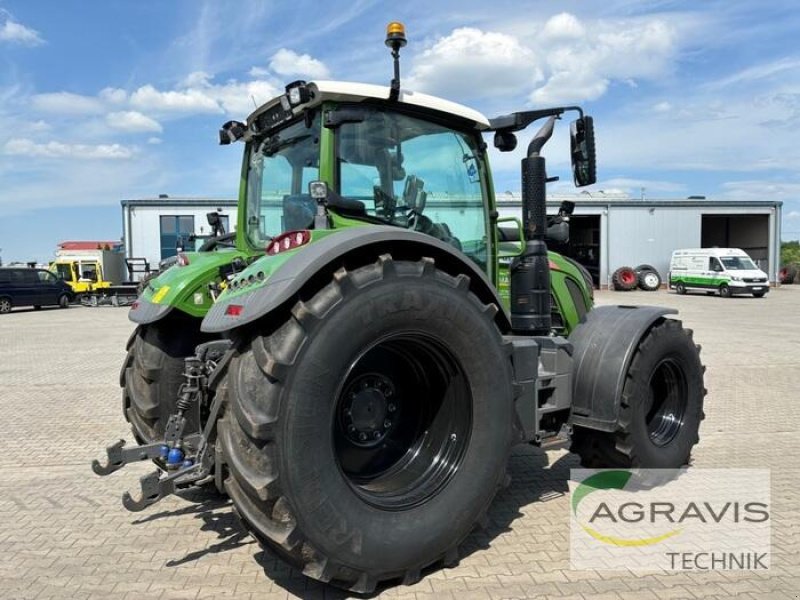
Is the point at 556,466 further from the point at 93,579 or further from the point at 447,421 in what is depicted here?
the point at 93,579

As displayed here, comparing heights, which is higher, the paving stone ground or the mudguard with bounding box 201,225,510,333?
the mudguard with bounding box 201,225,510,333

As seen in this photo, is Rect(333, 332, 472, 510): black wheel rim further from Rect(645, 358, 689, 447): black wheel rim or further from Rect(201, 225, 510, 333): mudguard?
Rect(645, 358, 689, 447): black wheel rim

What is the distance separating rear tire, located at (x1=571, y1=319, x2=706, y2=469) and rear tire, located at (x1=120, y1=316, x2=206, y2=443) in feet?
9.18

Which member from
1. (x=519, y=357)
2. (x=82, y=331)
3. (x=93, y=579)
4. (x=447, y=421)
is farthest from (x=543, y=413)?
(x=82, y=331)

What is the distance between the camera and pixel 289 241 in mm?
3275

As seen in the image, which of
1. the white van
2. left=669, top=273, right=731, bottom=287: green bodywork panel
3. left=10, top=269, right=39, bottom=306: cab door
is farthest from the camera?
left=669, top=273, right=731, bottom=287: green bodywork panel

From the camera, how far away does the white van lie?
28281 mm

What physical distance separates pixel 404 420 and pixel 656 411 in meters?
2.34

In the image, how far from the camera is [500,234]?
4.59 metres

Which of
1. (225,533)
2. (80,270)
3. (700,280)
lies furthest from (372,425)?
(80,270)

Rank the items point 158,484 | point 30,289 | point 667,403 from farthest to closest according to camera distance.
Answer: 1. point 30,289
2. point 667,403
3. point 158,484

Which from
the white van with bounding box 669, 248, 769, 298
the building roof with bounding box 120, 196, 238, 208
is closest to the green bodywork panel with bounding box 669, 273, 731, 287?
the white van with bounding box 669, 248, 769, 298

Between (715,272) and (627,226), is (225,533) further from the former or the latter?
(627,226)

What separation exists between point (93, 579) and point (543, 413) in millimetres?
2722
